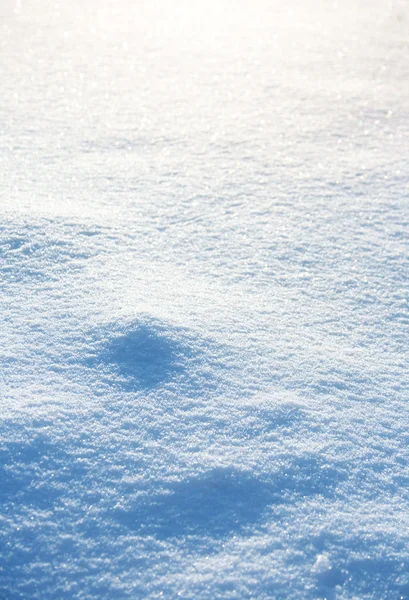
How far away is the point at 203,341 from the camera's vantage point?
1.40 m

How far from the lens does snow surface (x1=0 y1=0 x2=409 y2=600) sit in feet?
3.21

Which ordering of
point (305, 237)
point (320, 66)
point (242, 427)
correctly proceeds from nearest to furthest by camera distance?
point (242, 427)
point (305, 237)
point (320, 66)

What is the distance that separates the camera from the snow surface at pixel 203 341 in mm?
978

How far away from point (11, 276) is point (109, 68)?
2.23 metres

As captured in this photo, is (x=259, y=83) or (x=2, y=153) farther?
(x=259, y=83)

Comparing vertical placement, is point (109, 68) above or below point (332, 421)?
above

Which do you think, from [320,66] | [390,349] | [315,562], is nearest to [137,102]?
[320,66]

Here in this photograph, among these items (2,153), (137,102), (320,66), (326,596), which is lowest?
(326,596)

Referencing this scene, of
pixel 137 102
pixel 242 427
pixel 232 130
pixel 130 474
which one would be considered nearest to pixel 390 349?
pixel 242 427

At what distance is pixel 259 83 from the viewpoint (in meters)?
3.28

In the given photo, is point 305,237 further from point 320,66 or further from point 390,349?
point 320,66

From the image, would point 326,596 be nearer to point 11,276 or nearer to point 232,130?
point 11,276

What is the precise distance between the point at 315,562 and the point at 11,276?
113cm

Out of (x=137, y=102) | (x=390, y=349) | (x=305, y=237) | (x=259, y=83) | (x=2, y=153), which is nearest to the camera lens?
(x=390, y=349)
